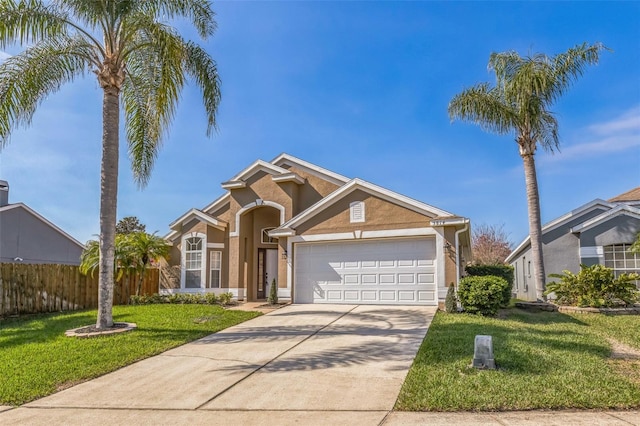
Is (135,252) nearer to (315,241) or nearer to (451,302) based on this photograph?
(315,241)

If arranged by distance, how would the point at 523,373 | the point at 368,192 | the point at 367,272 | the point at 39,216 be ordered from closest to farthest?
the point at 523,373 → the point at 367,272 → the point at 368,192 → the point at 39,216

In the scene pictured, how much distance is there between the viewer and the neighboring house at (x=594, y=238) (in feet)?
54.3

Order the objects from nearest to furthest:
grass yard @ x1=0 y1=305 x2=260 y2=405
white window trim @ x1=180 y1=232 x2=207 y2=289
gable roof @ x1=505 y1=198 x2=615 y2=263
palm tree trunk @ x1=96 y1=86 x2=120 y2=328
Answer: grass yard @ x1=0 y1=305 x2=260 y2=405, palm tree trunk @ x1=96 y1=86 x2=120 y2=328, gable roof @ x1=505 y1=198 x2=615 y2=263, white window trim @ x1=180 y1=232 x2=207 y2=289

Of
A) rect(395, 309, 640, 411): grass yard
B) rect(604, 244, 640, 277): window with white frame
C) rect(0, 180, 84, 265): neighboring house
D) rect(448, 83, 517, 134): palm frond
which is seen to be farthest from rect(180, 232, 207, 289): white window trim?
rect(604, 244, 640, 277): window with white frame

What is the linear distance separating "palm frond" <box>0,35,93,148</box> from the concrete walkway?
22.1 ft

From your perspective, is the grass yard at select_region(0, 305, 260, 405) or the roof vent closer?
the grass yard at select_region(0, 305, 260, 405)

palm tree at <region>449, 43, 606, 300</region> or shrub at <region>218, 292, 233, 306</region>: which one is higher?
palm tree at <region>449, 43, 606, 300</region>

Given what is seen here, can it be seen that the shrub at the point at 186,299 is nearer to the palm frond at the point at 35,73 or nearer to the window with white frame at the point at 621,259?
the palm frond at the point at 35,73

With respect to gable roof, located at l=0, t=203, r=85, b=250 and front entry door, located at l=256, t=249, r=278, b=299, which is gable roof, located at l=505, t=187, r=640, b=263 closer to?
front entry door, located at l=256, t=249, r=278, b=299

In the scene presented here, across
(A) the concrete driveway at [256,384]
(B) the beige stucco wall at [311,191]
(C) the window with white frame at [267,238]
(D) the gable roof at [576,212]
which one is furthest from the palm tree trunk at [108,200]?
(D) the gable roof at [576,212]

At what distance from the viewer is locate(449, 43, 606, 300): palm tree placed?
1525 cm

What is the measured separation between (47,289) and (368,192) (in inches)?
446

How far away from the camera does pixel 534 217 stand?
15.7 meters

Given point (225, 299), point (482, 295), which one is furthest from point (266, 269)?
point (482, 295)
